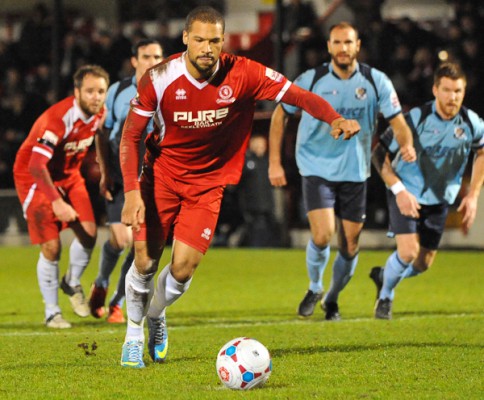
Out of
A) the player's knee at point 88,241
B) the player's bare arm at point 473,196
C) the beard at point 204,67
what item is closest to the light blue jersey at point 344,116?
the player's bare arm at point 473,196

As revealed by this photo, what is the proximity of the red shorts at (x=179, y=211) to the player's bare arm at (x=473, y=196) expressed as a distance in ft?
9.09

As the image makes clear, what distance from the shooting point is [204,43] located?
6.43 m

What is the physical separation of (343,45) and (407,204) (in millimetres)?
1396

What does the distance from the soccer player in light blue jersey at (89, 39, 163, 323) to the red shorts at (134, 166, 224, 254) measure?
2.55m

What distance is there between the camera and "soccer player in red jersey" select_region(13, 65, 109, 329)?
9.17 meters

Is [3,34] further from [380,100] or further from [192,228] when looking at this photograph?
[192,228]

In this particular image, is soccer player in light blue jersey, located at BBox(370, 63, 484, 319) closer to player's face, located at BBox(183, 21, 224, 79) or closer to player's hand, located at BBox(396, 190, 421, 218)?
player's hand, located at BBox(396, 190, 421, 218)

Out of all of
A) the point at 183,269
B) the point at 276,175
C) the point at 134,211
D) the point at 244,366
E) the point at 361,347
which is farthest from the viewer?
the point at 276,175

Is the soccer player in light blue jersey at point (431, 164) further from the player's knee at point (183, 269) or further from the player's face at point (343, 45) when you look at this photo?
the player's knee at point (183, 269)

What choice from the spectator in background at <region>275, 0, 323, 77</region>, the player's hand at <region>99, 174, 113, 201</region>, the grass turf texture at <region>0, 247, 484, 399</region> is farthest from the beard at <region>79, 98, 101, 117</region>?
the spectator in background at <region>275, 0, 323, 77</region>

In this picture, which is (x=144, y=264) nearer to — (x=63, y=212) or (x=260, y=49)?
(x=63, y=212)

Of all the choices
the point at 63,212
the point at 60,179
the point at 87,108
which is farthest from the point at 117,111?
the point at 63,212

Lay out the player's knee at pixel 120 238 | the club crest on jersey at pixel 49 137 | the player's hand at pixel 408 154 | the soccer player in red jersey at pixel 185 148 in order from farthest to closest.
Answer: the player's knee at pixel 120 238, the club crest on jersey at pixel 49 137, the player's hand at pixel 408 154, the soccer player in red jersey at pixel 185 148

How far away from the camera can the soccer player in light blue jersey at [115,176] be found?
954cm
